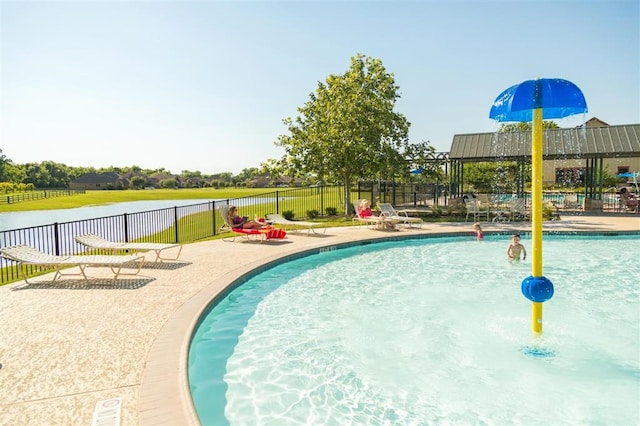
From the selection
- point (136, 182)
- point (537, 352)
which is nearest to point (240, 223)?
point (537, 352)

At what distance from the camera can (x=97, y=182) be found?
108062 millimetres

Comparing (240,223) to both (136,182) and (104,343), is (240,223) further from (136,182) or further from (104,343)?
(136,182)

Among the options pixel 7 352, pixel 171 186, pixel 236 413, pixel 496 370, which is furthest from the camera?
pixel 171 186

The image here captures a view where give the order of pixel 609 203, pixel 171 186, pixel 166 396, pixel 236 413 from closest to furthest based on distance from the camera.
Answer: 1. pixel 166 396
2. pixel 236 413
3. pixel 609 203
4. pixel 171 186

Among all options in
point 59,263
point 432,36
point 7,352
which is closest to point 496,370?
point 7,352

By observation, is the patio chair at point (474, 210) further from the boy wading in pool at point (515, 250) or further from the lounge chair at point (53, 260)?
the lounge chair at point (53, 260)

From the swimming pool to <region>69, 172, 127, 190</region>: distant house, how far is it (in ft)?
360

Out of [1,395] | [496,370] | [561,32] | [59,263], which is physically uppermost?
[561,32]

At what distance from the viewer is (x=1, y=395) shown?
12.4 ft

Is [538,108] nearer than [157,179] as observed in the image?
Yes

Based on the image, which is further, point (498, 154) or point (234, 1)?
point (498, 154)

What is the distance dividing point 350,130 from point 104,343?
16.8m

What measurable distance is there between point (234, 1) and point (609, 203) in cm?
2312

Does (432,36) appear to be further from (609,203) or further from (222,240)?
(609,203)
